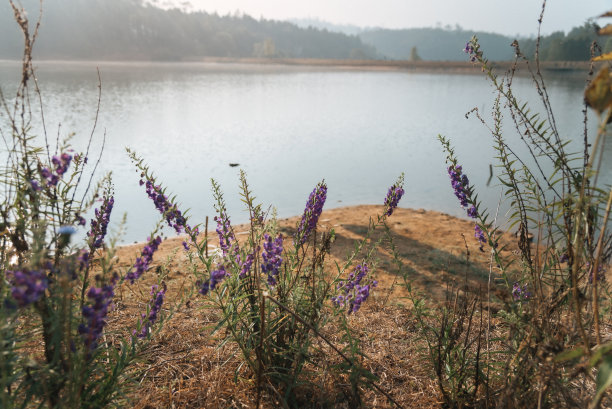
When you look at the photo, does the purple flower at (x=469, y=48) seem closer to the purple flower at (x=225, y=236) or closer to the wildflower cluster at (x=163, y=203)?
the purple flower at (x=225, y=236)

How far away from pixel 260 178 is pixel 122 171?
2832 mm

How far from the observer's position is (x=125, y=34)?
79.1 metres

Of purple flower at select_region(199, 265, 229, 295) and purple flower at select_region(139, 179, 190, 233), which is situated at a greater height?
purple flower at select_region(139, 179, 190, 233)

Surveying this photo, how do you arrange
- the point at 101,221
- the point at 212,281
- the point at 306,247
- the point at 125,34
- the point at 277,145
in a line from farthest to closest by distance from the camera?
the point at 125,34
the point at 277,145
the point at 306,247
the point at 101,221
the point at 212,281

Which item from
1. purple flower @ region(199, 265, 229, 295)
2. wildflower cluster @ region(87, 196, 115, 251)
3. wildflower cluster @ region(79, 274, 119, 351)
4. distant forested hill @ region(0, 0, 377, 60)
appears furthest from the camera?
distant forested hill @ region(0, 0, 377, 60)

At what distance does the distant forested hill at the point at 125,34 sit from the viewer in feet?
217

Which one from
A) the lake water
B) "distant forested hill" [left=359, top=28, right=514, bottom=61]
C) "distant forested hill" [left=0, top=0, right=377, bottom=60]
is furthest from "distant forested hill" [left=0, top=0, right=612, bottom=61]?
"distant forested hill" [left=359, top=28, right=514, bottom=61]

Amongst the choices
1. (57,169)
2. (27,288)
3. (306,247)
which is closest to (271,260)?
(57,169)

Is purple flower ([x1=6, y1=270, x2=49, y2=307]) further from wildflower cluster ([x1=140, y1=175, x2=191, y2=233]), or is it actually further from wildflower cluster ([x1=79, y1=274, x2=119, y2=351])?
wildflower cluster ([x1=140, y1=175, x2=191, y2=233])

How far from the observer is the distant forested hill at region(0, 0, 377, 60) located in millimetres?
66150

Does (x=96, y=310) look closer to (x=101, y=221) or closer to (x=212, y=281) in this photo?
(x=212, y=281)

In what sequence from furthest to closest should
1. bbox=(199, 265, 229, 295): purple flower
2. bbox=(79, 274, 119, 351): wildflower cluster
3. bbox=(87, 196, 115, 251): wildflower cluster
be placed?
bbox=(87, 196, 115, 251): wildflower cluster
bbox=(199, 265, 229, 295): purple flower
bbox=(79, 274, 119, 351): wildflower cluster

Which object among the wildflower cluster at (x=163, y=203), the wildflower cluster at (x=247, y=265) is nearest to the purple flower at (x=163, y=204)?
the wildflower cluster at (x=163, y=203)

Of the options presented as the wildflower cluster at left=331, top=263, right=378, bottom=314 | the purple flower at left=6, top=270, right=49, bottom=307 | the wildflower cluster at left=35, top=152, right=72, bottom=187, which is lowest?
the wildflower cluster at left=331, top=263, right=378, bottom=314
